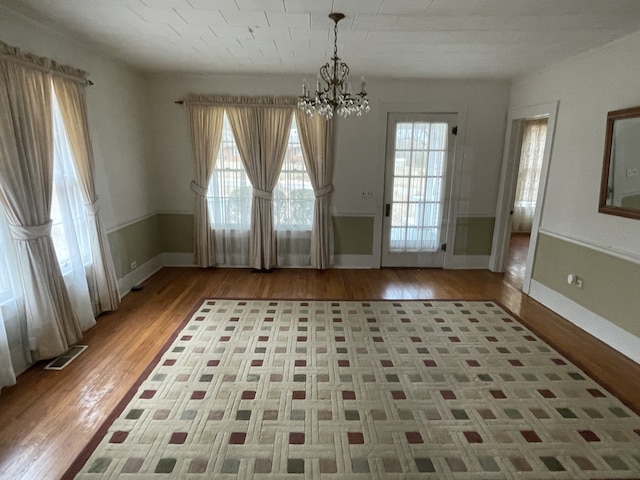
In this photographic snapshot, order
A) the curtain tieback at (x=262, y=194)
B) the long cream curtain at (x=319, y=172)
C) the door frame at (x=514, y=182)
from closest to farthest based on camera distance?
1. the door frame at (x=514, y=182)
2. the long cream curtain at (x=319, y=172)
3. the curtain tieback at (x=262, y=194)

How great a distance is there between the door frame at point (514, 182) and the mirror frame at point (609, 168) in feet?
2.66

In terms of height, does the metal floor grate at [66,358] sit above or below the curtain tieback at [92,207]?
below

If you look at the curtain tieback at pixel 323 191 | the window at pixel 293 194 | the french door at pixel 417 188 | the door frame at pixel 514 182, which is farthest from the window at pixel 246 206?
the door frame at pixel 514 182

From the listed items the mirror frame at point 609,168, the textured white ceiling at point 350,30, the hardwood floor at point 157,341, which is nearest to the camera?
the hardwood floor at point 157,341

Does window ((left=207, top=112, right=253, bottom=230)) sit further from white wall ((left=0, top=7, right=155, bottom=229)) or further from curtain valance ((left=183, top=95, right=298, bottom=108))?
white wall ((left=0, top=7, right=155, bottom=229))

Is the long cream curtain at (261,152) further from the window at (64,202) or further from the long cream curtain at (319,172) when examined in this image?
the window at (64,202)

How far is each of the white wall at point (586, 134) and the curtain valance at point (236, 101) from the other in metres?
3.16

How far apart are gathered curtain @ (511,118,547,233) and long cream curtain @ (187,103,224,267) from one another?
6.08m

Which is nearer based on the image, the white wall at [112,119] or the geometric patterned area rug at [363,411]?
the geometric patterned area rug at [363,411]

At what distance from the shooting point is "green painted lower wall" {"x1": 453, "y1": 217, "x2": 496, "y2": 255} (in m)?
5.25

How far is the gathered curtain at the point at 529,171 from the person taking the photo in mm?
7457

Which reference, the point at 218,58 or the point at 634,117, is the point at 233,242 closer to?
the point at 218,58

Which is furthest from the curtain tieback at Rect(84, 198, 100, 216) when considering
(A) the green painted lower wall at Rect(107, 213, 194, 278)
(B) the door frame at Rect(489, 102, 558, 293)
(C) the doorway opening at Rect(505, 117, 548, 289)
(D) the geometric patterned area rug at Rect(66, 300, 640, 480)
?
(C) the doorway opening at Rect(505, 117, 548, 289)

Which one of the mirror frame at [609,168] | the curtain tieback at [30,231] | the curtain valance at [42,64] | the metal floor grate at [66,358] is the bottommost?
the metal floor grate at [66,358]
